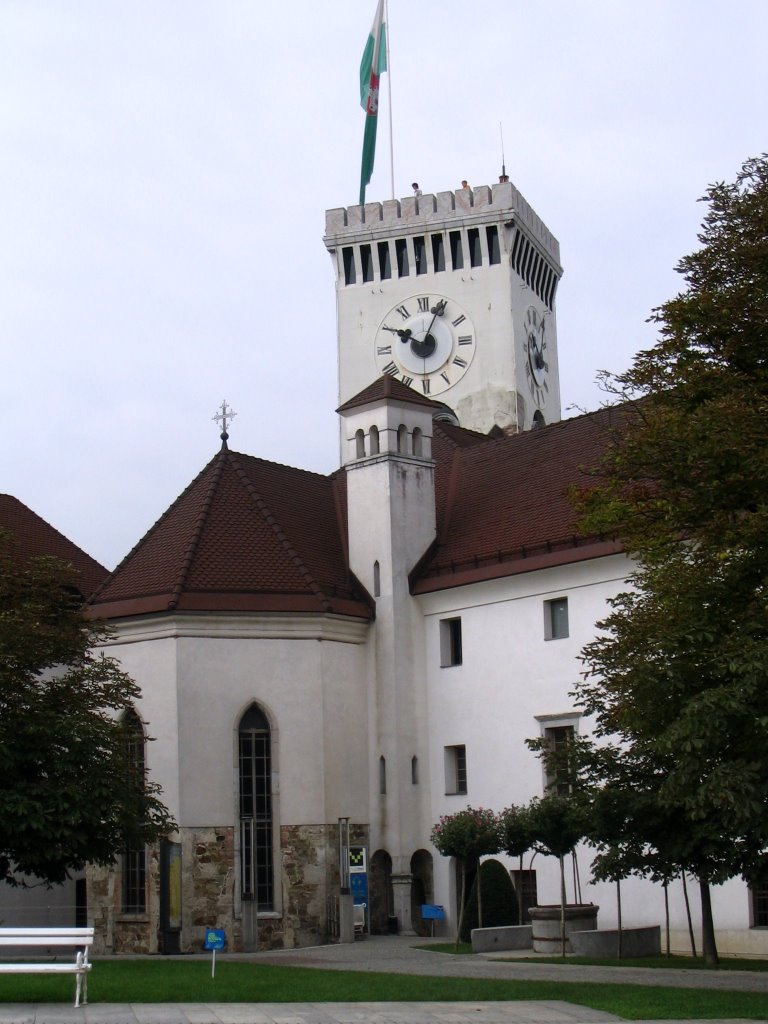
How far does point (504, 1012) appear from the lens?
63.3ft

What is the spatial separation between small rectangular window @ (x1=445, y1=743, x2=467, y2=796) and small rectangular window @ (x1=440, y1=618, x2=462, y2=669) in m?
2.31

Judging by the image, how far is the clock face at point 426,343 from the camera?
68875 mm

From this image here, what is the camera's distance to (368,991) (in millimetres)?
22219

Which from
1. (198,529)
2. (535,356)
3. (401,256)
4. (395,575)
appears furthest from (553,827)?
(401,256)

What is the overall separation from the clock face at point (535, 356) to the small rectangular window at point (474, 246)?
346 centimetres

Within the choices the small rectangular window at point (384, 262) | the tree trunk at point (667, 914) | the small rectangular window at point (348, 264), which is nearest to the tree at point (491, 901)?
the tree trunk at point (667, 914)

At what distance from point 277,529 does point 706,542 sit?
20.7 m

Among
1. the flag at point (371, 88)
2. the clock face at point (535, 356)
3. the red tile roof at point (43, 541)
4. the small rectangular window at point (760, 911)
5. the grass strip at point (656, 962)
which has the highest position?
the flag at point (371, 88)

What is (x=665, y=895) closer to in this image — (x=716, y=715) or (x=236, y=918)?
(x=236, y=918)

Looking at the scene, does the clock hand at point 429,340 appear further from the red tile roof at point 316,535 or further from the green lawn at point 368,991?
the green lawn at point 368,991

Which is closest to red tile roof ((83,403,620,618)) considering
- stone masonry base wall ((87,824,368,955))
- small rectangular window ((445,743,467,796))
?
small rectangular window ((445,743,467,796))

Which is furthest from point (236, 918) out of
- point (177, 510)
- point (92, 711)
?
point (177, 510)

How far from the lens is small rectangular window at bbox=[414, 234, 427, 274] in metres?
70.6

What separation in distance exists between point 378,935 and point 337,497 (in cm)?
1387
